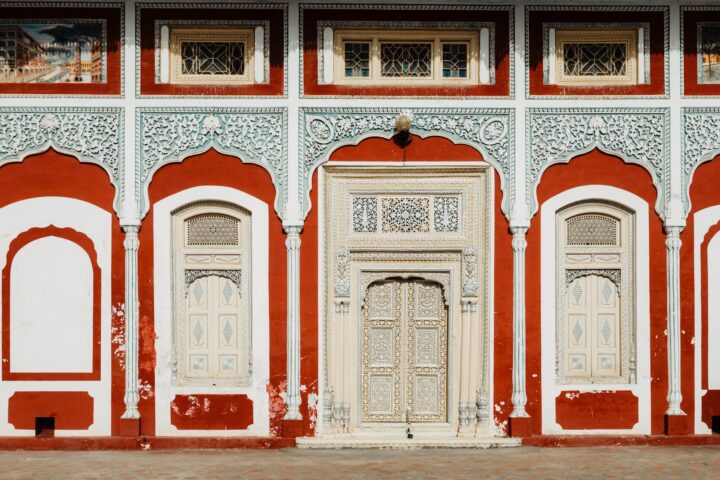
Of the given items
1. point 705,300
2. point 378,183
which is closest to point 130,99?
point 378,183

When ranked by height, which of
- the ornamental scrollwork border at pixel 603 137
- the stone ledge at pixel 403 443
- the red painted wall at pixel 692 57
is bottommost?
the stone ledge at pixel 403 443

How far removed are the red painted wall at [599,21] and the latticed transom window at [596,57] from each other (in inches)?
5.2

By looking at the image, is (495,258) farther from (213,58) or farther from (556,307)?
(213,58)

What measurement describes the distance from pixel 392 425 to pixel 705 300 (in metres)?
4.09

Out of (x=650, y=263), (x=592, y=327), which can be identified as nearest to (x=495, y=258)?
(x=592, y=327)

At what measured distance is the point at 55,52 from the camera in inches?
507

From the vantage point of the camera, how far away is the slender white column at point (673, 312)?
12.9m

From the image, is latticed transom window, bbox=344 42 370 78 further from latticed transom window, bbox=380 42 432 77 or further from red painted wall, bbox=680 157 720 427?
red painted wall, bbox=680 157 720 427

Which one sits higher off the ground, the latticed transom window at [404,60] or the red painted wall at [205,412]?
the latticed transom window at [404,60]

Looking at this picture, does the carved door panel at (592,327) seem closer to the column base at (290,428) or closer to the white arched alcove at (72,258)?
the column base at (290,428)

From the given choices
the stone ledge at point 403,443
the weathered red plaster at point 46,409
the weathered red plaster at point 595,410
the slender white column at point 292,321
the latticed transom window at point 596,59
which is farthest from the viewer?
the latticed transom window at point 596,59

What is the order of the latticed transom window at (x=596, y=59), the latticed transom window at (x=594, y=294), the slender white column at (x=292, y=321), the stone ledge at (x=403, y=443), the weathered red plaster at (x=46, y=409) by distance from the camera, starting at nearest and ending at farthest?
1. the stone ledge at (x=403, y=443)
2. the weathered red plaster at (x=46, y=409)
3. the slender white column at (x=292, y=321)
4. the latticed transom window at (x=594, y=294)
5. the latticed transom window at (x=596, y=59)

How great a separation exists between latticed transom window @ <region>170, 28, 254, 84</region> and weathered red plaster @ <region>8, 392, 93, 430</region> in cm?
404

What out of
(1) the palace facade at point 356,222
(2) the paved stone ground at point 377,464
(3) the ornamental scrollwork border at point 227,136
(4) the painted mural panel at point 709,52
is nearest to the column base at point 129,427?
(1) the palace facade at point 356,222
